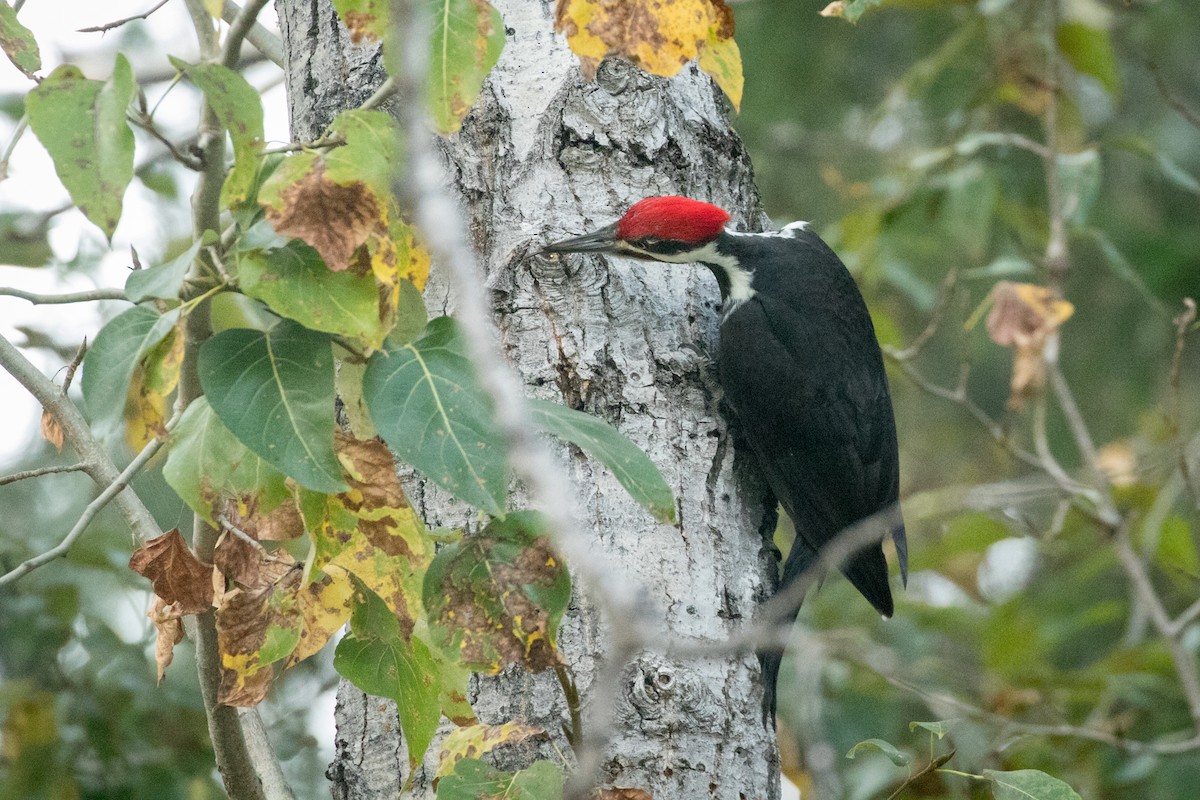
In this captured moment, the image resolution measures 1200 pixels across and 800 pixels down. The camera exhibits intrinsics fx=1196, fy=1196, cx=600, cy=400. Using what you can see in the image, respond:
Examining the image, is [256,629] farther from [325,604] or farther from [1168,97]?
[1168,97]

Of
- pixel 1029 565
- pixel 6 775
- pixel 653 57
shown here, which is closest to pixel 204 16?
pixel 653 57

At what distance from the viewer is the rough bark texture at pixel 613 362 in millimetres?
1526

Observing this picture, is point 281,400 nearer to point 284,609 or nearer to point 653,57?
point 284,609

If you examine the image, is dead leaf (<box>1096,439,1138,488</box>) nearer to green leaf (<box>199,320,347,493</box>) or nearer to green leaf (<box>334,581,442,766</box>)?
green leaf (<box>334,581,442,766</box>)

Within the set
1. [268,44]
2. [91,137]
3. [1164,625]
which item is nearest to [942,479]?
[1164,625]

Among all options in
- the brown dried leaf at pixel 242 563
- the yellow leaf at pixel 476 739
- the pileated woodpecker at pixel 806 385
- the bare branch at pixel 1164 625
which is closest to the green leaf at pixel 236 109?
the brown dried leaf at pixel 242 563


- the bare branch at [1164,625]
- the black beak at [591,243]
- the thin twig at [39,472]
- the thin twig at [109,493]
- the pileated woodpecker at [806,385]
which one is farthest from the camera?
the bare branch at [1164,625]

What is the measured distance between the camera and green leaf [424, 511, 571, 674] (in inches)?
50.7

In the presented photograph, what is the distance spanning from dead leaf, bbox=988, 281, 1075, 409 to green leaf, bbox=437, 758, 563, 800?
6.65ft

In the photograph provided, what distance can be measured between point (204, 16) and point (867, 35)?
5.01m

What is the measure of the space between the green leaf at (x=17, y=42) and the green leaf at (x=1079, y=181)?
2646 mm

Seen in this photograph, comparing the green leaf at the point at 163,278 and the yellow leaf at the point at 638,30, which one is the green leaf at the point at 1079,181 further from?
the green leaf at the point at 163,278

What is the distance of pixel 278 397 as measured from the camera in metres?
1.19

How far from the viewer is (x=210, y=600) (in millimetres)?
1358
